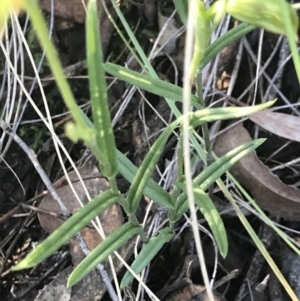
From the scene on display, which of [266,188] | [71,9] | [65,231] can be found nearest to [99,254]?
[65,231]

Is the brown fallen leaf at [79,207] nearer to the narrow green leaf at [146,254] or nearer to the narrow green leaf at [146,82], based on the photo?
the narrow green leaf at [146,254]

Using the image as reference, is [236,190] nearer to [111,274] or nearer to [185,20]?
[111,274]

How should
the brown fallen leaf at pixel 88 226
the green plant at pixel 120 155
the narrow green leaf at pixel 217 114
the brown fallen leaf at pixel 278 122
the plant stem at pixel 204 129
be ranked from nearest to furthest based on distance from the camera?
the green plant at pixel 120 155 → the narrow green leaf at pixel 217 114 → the plant stem at pixel 204 129 → the brown fallen leaf at pixel 88 226 → the brown fallen leaf at pixel 278 122

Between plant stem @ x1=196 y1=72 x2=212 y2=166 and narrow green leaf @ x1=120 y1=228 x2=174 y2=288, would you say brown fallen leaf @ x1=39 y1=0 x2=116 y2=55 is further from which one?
narrow green leaf @ x1=120 y1=228 x2=174 y2=288

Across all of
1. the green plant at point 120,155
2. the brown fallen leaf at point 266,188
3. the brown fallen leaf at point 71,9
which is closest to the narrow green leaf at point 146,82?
the green plant at point 120,155

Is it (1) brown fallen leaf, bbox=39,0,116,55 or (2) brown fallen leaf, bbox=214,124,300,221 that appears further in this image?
(1) brown fallen leaf, bbox=39,0,116,55

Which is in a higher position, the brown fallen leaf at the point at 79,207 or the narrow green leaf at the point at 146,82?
the narrow green leaf at the point at 146,82

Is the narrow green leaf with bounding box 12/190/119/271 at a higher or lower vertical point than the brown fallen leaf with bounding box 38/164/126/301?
higher

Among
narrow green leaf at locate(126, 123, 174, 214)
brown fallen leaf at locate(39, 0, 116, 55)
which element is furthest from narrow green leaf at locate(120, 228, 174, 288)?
brown fallen leaf at locate(39, 0, 116, 55)
